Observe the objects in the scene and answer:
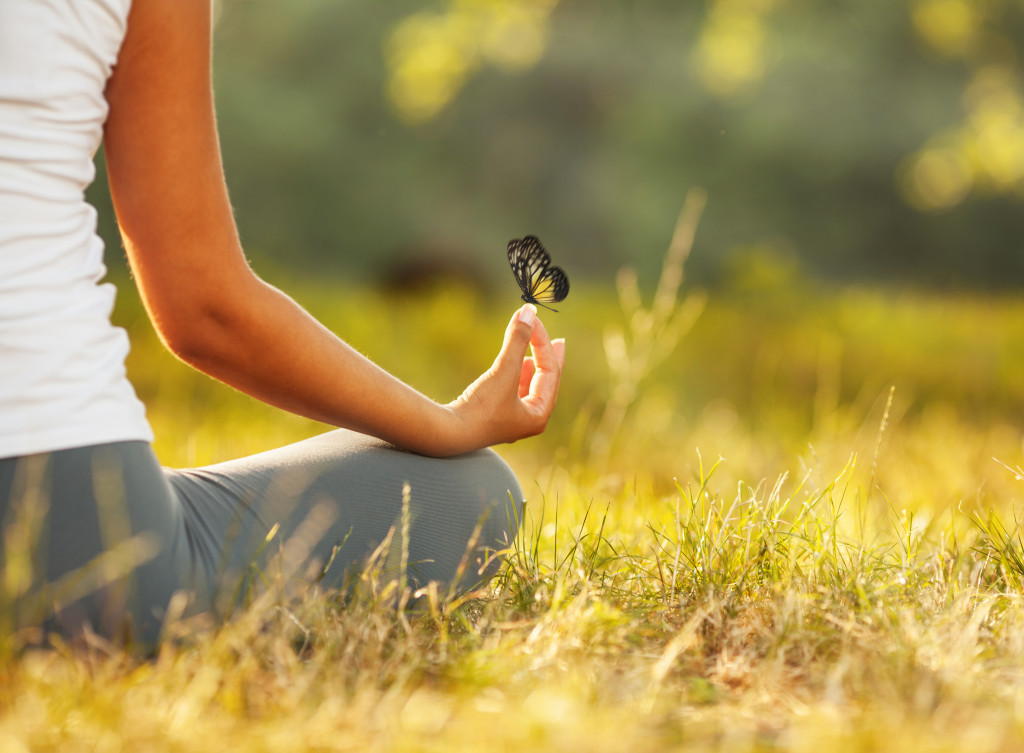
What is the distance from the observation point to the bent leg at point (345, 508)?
1.24 m

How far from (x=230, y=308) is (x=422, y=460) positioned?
38 cm

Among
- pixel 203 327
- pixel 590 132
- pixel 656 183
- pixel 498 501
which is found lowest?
pixel 498 501

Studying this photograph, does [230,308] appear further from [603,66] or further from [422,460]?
[603,66]

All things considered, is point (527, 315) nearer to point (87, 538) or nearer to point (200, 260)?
point (200, 260)

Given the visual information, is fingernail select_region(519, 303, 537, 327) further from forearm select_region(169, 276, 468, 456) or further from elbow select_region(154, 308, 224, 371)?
elbow select_region(154, 308, 224, 371)

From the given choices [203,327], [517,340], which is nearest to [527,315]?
[517,340]

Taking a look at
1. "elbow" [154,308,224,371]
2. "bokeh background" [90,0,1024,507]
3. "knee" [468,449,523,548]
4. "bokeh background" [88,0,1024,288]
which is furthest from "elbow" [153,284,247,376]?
"bokeh background" [88,0,1024,288]

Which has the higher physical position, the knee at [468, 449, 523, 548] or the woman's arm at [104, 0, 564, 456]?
the woman's arm at [104, 0, 564, 456]

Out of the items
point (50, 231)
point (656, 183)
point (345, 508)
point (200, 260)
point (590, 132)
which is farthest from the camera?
point (590, 132)

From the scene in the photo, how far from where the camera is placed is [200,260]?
1174 millimetres

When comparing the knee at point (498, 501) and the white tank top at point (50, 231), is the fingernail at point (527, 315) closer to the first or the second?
the knee at point (498, 501)

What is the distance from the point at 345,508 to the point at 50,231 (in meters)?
0.53

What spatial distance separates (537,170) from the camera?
1039 centimetres

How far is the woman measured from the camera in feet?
3.39
